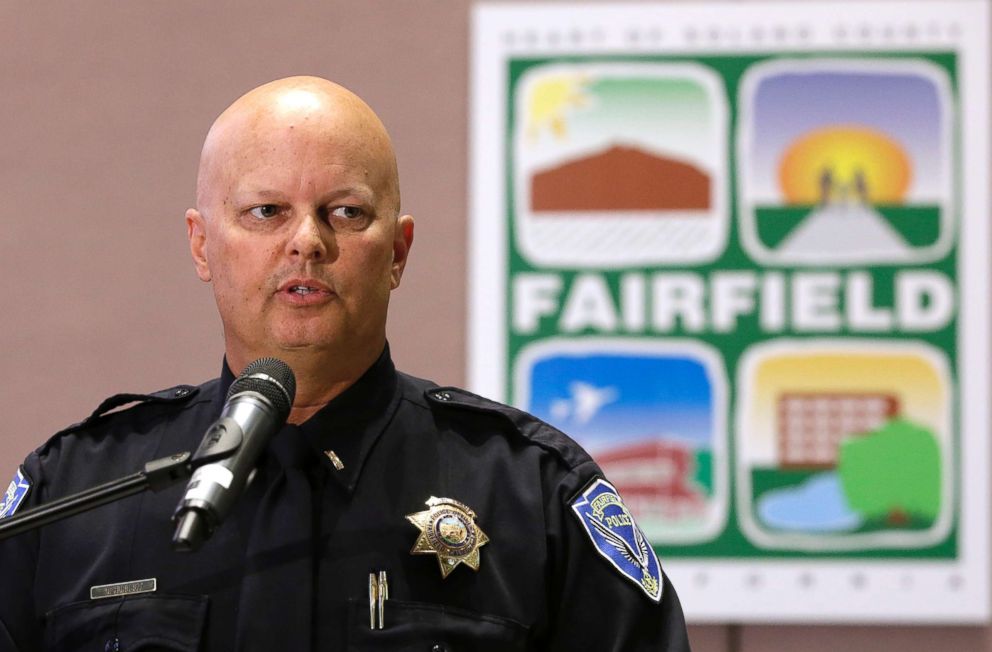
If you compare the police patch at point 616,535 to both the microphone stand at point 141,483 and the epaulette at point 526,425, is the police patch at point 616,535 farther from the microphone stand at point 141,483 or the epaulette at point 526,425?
the microphone stand at point 141,483

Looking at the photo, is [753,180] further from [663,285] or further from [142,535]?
[142,535]

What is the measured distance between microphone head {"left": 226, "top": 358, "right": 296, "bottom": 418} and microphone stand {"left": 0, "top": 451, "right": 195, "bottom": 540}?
0.26ft

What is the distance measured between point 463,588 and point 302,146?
0.44 metres

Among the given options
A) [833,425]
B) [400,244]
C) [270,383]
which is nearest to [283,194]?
[400,244]

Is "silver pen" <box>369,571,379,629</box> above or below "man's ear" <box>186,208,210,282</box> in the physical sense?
below

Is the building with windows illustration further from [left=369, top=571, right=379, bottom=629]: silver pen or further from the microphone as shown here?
the microphone

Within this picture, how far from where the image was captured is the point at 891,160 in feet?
8.00

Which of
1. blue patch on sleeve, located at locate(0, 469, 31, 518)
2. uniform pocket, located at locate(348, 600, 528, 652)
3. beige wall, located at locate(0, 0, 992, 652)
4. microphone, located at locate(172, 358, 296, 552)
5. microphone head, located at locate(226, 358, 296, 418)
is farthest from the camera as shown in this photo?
beige wall, located at locate(0, 0, 992, 652)

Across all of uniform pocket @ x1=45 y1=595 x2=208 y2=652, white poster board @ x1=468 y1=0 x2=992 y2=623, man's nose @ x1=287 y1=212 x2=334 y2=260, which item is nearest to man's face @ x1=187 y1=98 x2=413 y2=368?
man's nose @ x1=287 y1=212 x2=334 y2=260

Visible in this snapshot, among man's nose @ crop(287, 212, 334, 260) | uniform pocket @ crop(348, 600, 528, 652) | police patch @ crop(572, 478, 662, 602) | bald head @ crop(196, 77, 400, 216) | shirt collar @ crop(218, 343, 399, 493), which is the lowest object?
uniform pocket @ crop(348, 600, 528, 652)

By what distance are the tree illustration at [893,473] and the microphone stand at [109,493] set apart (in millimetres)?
1695

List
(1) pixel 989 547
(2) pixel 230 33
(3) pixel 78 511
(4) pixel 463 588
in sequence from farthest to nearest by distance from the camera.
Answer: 1. (2) pixel 230 33
2. (1) pixel 989 547
3. (4) pixel 463 588
4. (3) pixel 78 511

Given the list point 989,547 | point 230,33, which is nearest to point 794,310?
point 989,547

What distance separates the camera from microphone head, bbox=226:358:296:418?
101 centimetres
